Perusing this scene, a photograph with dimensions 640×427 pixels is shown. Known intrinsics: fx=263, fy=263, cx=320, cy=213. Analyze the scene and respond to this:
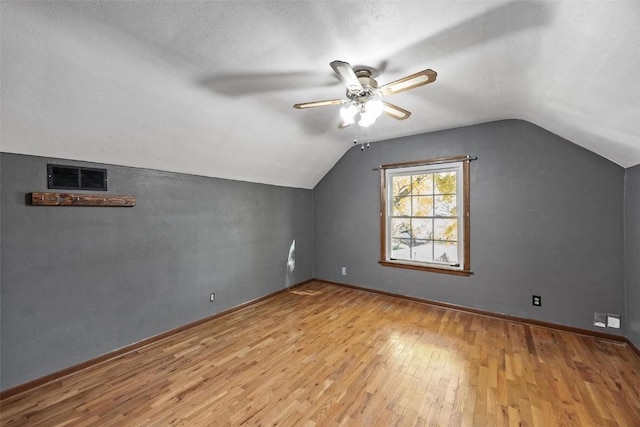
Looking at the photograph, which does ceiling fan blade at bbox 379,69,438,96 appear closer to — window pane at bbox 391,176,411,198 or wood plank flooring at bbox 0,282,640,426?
wood plank flooring at bbox 0,282,640,426

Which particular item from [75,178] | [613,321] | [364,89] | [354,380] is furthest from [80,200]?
[613,321]

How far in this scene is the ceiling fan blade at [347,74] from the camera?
156 cm

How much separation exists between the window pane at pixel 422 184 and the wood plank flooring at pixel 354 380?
73.2 inches

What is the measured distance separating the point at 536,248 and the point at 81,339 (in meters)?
4.82

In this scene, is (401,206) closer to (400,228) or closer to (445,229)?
(400,228)

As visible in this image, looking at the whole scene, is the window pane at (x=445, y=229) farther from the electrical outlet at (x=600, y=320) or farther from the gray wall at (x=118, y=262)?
the gray wall at (x=118, y=262)

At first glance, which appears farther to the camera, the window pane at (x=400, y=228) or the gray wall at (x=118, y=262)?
the window pane at (x=400, y=228)

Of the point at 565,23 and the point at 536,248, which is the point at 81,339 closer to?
the point at 565,23

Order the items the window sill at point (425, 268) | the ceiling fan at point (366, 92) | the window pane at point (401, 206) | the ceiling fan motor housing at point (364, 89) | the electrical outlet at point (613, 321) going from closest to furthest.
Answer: the ceiling fan at point (366, 92) → the ceiling fan motor housing at point (364, 89) → the electrical outlet at point (613, 321) → the window sill at point (425, 268) → the window pane at point (401, 206)

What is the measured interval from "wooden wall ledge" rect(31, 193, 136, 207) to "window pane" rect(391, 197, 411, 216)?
11.4 ft

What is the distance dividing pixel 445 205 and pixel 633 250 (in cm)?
181

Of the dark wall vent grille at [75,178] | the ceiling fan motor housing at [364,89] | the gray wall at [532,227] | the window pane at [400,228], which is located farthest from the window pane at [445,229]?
the dark wall vent grille at [75,178]

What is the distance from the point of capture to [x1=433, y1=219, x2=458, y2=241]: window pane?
3723mm

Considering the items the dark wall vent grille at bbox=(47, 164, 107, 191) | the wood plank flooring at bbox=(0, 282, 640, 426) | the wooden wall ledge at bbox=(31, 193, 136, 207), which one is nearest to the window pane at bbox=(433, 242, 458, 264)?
the wood plank flooring at bbox=(0, 282, 640, 426)
